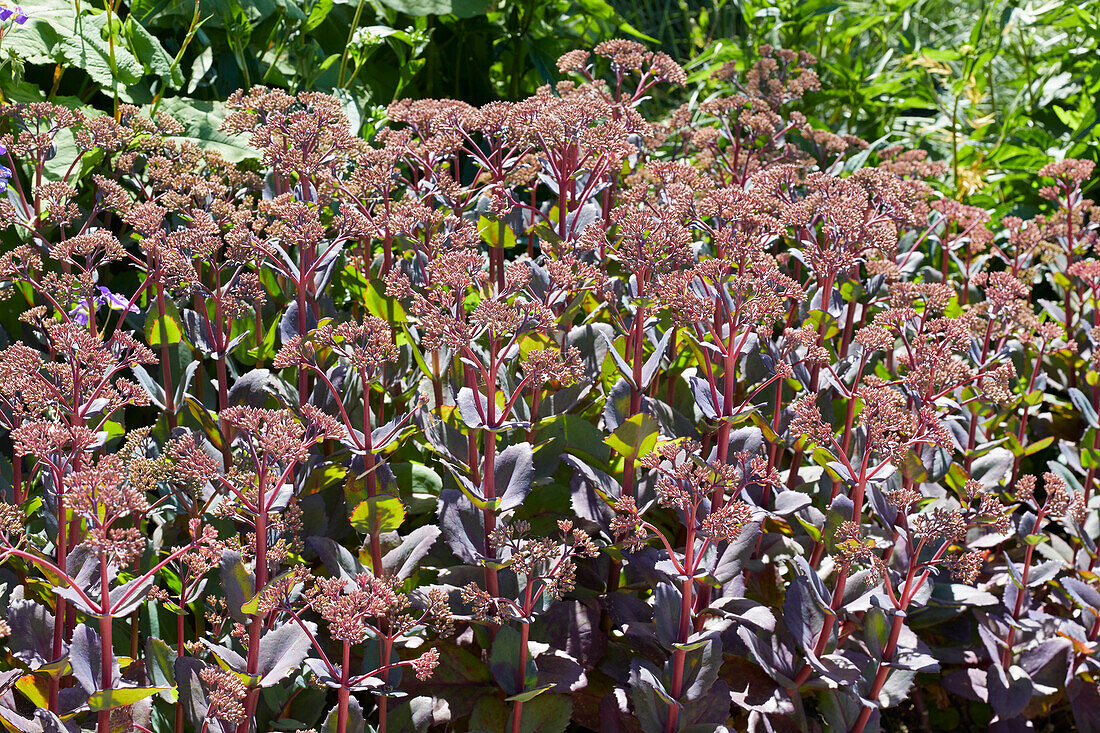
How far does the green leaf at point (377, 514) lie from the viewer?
1568 mm

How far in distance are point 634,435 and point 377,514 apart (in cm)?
47

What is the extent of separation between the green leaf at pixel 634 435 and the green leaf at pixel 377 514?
15.2 inches

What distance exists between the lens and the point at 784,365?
172 centimetres

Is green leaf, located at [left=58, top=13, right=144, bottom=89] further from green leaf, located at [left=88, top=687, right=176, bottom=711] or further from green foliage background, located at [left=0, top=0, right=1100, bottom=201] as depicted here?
green leaf, located at [left=88, top=687, right=176, bottom=711]

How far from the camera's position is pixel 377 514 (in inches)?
62.6

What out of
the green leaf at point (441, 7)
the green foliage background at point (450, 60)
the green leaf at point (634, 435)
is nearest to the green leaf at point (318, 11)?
the green foliage background at point (450, 60)

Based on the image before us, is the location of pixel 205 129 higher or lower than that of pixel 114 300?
higher

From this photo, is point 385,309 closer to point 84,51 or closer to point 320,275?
point 320,275

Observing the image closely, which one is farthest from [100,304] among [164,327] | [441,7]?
[441,7]

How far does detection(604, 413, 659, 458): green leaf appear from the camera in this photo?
1678 mm

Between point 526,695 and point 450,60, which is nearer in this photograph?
point 526,695

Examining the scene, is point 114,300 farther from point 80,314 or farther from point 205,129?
point 205,129

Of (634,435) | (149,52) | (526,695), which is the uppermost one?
(149,52)

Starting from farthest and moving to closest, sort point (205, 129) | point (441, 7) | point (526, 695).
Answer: point (441, 7), point (205, 129), point (526, 695)
